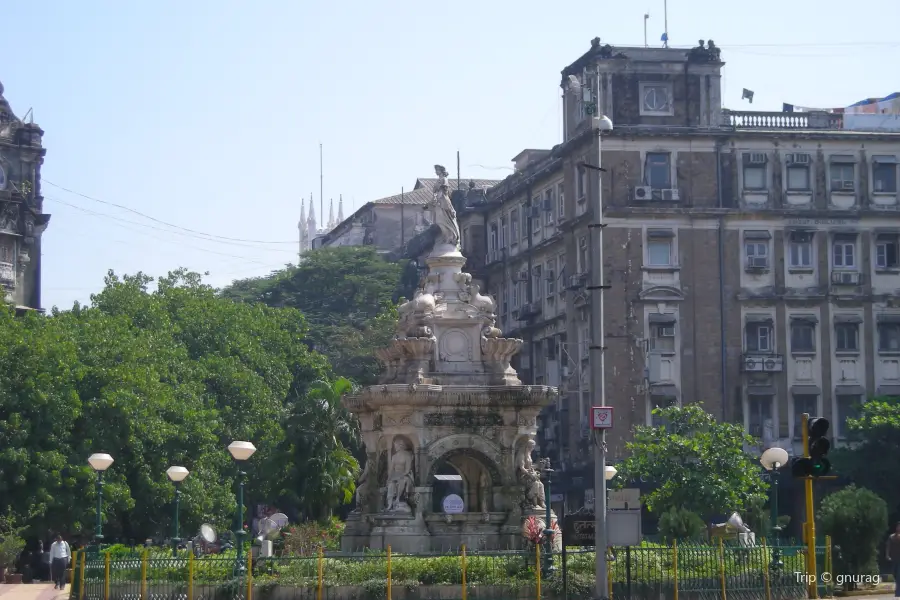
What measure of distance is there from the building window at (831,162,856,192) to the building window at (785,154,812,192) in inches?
42.5

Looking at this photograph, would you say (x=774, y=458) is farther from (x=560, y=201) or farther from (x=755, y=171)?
(x=560, y=201)

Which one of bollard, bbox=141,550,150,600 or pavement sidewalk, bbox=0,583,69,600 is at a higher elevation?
bollard, bbox=141,550,150,600

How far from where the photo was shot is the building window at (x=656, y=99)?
65562 millimetres

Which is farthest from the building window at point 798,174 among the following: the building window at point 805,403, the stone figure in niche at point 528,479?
the stone figure in niche at point 528,479

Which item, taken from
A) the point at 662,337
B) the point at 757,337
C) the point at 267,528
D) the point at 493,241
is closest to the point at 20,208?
the point at 493,241

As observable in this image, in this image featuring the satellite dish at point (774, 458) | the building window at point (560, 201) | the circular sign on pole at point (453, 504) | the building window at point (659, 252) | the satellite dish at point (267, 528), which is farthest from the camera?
the building window at point (560, 201)

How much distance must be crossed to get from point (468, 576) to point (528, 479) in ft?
19.4

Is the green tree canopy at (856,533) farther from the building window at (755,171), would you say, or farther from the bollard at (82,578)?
the building window at (755,171)

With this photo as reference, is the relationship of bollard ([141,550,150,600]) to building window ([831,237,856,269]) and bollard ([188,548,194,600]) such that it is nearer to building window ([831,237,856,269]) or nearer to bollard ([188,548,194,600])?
bollard ([188,548,194,600])

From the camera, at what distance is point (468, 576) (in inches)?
1303

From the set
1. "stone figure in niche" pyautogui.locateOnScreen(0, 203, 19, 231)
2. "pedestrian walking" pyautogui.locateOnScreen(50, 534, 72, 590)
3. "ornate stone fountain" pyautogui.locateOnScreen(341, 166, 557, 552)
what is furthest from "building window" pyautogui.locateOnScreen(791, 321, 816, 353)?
"stone figure in niche" pyautogui.locateOnScreen(0, 203, 19, 231)

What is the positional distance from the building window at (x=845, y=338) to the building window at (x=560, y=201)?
1242 centimetres

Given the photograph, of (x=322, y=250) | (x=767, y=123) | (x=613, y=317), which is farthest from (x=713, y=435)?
(x=322, y=250)

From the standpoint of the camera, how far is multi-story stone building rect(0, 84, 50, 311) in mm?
82438
